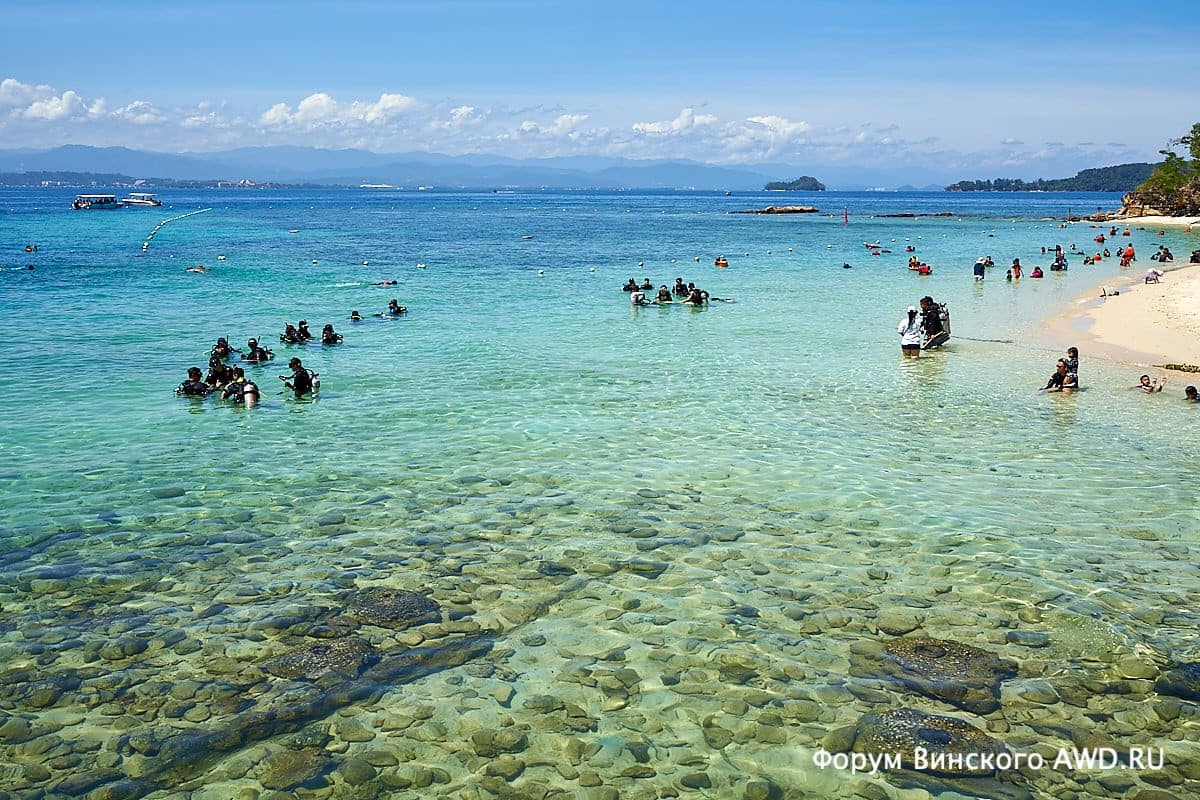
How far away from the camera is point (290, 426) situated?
22.0m

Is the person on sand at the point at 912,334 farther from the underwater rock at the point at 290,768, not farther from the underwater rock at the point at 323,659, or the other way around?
the underwater rock at the point at 290,768

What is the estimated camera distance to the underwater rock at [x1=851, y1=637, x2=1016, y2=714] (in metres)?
9.98

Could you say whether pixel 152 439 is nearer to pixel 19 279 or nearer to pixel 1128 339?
pixel 1128 339

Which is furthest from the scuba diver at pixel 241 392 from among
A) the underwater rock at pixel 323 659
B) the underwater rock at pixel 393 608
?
the underwater rock at pixel 323 659

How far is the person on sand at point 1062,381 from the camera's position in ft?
81.9

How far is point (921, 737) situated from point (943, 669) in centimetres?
153

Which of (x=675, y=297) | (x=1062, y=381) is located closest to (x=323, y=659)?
(x=1062, y=381)

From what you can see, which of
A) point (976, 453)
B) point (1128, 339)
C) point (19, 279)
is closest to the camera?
point (976, 453)

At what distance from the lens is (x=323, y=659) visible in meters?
10.8

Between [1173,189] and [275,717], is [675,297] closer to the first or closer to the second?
[275,717]

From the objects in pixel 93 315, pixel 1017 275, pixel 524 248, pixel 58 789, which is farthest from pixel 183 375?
pixel 524 248

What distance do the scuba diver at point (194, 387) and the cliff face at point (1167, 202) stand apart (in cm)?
14116

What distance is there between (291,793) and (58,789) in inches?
87.4

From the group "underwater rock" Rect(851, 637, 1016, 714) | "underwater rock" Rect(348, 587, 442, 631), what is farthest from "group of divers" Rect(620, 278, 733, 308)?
"underwater rock" Rect(851, 637, 1016, 714)
